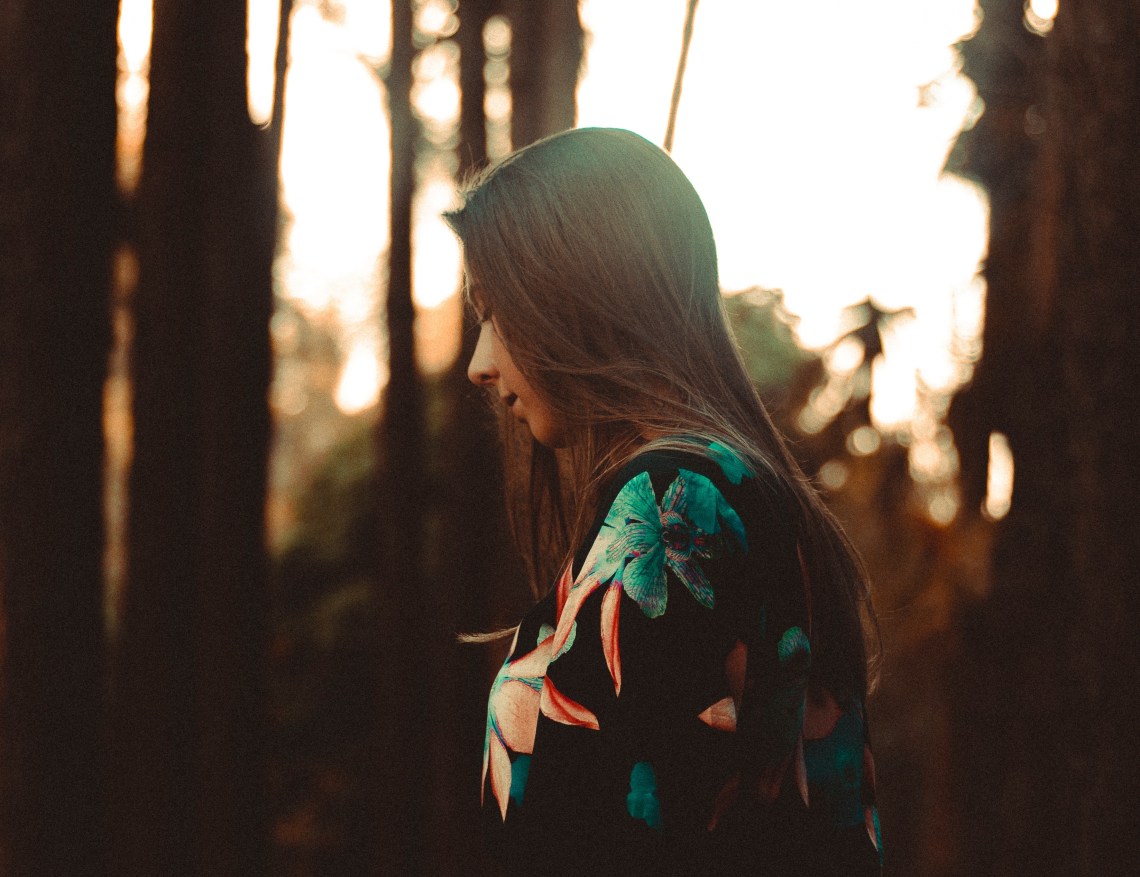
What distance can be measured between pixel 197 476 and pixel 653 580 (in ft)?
11.6

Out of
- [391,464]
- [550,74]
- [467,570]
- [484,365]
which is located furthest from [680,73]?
[467,570]

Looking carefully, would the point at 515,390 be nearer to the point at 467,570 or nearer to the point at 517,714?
the point at 517,714

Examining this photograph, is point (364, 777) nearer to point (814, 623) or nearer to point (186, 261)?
point (186, 261)

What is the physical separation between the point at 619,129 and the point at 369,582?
1256cm

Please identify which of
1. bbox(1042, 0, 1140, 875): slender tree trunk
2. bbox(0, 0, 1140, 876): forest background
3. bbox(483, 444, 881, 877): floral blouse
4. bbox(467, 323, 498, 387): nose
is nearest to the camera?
bbox(483, 444, 881, 877): floral blouse

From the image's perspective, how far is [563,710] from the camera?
1.38 m

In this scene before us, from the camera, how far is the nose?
175 cm

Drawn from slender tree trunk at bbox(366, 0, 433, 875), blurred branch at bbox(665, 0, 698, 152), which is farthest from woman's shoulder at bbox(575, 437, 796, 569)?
slender tree trunk at bbox(366, 0, 433, 875)

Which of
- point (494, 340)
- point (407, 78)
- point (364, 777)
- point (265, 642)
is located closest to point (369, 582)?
point (364, 777)

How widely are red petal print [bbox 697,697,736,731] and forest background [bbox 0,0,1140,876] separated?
202 cm

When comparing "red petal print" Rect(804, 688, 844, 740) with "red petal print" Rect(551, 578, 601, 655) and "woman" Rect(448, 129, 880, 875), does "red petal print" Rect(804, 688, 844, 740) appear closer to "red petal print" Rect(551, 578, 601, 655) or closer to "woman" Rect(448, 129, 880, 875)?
"woman" Rect(448, 129, 880, 875)

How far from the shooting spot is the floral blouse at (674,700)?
1.32m

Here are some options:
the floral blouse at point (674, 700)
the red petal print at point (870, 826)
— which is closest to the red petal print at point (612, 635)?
the floral blouse at point (674, 700)

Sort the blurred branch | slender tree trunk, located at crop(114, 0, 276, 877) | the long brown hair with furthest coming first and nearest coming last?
slender tree trunk, located at crop(114, 0, 276, 877) → the blurred branch → the long brown hair
